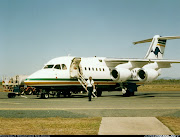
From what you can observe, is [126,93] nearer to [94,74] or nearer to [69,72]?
[94,74]

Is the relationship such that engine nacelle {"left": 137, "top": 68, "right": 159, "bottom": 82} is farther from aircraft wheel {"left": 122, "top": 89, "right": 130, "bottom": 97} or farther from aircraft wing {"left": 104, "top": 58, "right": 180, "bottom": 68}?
aircraft wheel {"left": 122, "top": 89, "right": 130, "bottom": 97}

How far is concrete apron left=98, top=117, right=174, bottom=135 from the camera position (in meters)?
7.62

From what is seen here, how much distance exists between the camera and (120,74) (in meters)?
27.3

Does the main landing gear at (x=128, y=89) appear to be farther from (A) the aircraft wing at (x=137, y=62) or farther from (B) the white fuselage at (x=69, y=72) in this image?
(A) the aircraft wing at (x=137, y=62)

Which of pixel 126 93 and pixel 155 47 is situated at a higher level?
pixel 155 47

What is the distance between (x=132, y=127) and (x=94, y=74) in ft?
63.6

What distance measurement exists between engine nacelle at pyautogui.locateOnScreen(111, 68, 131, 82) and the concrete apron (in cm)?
1738

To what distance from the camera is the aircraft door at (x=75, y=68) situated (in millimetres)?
25502

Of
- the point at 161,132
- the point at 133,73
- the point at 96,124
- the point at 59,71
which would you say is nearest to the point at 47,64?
the point at 59,71

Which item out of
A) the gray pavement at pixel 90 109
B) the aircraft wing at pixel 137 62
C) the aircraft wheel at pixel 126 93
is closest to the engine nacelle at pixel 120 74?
the aircraft wing at pixel 137 62

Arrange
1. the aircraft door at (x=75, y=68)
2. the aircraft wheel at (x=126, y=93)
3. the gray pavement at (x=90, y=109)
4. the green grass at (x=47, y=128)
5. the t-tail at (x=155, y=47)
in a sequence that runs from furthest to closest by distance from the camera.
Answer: the t-tail at (x=155, y=47), the aircraft wheel at (x=126, y=93), the aircraft door at (x=75, y=68), the gray pavement at (x=90, y=109), the green grass at (x=47, y=128)

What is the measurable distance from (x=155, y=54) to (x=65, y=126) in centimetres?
2773

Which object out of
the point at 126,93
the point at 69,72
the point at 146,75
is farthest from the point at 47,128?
the point at 126,93

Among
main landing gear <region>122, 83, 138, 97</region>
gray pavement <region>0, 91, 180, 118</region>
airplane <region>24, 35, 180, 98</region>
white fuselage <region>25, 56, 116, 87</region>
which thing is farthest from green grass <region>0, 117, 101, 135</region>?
main landing gear <region>122, 83, 138, 97</region>
